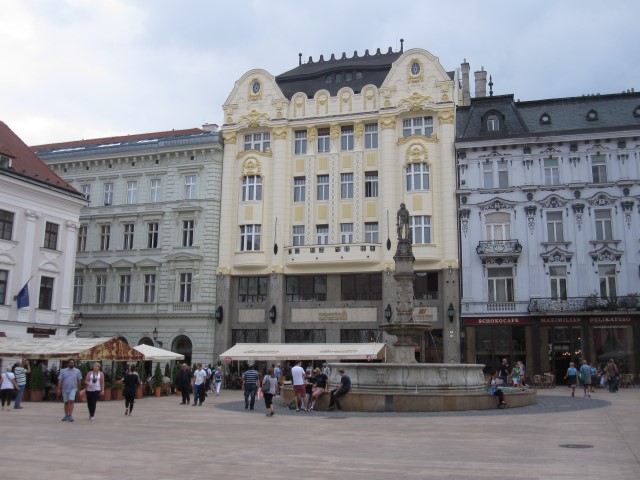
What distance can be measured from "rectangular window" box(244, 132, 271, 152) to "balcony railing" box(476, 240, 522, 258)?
54.5 feet

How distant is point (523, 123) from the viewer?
44438mm

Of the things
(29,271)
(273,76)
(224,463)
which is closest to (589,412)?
(224,463)

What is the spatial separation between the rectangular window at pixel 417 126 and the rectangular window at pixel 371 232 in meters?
6.44

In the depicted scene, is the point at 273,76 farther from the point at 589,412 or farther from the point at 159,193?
the point at 589,412

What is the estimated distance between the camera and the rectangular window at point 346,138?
47.0 metres

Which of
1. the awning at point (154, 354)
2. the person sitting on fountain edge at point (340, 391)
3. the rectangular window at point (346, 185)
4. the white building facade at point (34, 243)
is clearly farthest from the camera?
the rectangular window at point (346, 185)

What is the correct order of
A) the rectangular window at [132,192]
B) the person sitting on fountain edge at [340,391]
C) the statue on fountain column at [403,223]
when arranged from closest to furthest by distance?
the person sitting on fountain edge at [340,391] → the statue on fountain column at [403,223] → the rectangular window at [132,192]

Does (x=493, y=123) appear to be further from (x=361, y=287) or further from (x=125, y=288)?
(x=125, y=288)

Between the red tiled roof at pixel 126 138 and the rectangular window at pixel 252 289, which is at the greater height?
the red tiled roof at pixel 126 138

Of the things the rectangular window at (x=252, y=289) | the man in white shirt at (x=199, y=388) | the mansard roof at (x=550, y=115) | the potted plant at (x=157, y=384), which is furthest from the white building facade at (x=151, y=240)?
the man in white shirt at (x=199, y=388)

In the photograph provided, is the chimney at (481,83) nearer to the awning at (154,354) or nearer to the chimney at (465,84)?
the chimney at (465,84)

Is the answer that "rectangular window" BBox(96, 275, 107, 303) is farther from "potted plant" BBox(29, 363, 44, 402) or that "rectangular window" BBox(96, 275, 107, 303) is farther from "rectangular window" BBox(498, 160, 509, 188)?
"rectangular window" BBox(498, 160, 509, 188)

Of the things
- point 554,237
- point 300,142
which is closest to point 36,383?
point 300,142

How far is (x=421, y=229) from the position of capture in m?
43.7
